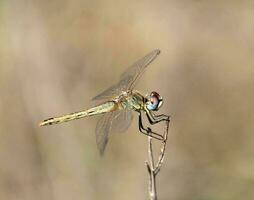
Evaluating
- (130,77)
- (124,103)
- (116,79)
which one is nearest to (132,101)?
(124,103)

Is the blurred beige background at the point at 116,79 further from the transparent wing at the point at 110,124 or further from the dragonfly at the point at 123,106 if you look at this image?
the transparent wing at the point at 110,124

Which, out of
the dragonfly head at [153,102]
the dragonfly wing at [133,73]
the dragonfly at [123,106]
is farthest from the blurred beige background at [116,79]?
the dragonfly head at [153,102]

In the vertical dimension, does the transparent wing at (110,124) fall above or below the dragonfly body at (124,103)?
below

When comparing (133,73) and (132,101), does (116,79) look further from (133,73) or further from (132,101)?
(132,101)

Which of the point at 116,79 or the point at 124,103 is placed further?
the point at 116,79

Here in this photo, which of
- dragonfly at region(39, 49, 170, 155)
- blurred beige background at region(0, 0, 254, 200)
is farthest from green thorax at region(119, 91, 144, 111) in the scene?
blurred beige background at region(0, 0, 254, 200)

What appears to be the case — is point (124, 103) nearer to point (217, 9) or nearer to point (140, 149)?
point (140, 149)

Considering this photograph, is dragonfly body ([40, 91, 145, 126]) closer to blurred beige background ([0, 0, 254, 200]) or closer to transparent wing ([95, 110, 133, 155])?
transparent wing ([95, 110, 133, 155])
